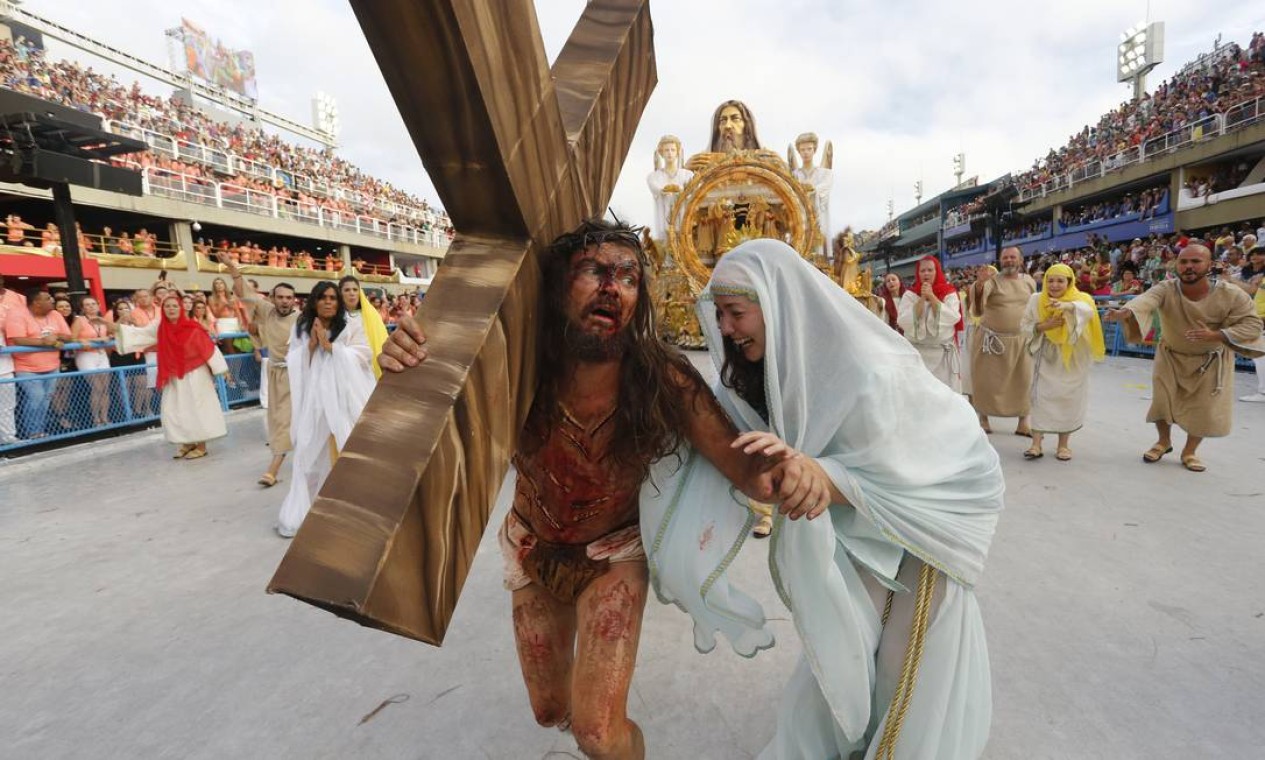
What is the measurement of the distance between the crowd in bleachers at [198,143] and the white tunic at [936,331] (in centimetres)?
1937

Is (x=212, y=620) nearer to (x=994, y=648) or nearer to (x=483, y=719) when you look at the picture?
(x=483, y=719)

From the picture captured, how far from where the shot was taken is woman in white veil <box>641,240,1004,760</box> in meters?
1.57

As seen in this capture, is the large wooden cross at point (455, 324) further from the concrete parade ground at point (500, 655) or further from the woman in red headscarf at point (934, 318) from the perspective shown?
the woman in red headscarf at point (934, 318)

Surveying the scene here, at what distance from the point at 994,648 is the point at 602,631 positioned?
1.94 m

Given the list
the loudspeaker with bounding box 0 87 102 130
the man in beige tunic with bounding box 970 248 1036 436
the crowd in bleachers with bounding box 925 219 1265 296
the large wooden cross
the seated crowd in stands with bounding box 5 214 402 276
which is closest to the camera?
the large wooden cross

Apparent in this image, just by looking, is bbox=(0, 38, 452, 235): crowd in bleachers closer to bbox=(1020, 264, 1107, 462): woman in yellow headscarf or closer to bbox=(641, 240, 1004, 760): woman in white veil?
bbox=(1020, 264, 1107, 462): woman in yellow headscarf

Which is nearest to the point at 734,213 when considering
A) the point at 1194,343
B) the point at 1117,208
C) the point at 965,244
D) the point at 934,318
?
the point at 934,318

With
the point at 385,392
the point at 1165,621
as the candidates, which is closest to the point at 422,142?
the point at 385,392

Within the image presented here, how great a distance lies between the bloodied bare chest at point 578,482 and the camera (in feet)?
5.82

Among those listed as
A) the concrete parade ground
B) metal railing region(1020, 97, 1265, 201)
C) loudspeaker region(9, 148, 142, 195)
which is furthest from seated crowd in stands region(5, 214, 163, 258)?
metal railing region(1020, 97, 1265, 201)

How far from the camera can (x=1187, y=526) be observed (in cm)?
372

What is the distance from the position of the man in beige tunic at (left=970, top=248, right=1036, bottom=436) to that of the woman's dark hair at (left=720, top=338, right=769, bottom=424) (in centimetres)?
509

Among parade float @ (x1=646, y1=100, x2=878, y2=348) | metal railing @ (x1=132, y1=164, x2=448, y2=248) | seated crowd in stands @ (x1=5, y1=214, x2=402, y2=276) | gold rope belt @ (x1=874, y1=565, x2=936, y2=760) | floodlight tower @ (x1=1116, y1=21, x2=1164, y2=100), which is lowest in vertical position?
gold rope belt @ (x1=874, y1=565, x2=936, y2=760)

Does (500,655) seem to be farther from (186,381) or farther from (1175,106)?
(1175,106)
